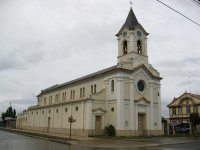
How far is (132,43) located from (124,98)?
9.01 m

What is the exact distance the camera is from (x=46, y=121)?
5531 cm

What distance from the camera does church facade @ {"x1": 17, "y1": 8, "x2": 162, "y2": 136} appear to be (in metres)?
39.3

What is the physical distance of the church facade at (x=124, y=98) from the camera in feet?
129

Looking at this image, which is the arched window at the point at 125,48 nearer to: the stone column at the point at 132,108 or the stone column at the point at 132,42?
the stone column at the point at 132,42

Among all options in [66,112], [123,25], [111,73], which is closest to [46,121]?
[66,112]

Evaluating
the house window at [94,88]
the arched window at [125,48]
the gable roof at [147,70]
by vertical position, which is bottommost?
the house window at [94,88]

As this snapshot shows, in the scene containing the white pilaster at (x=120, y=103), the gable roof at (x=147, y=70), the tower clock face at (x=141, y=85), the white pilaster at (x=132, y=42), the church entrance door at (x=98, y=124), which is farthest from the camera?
the white pilaster at (x=132, y=42)

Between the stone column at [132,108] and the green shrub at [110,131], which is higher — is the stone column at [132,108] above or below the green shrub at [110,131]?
above

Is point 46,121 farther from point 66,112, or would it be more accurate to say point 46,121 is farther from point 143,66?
point 143,66

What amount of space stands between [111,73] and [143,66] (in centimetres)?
555

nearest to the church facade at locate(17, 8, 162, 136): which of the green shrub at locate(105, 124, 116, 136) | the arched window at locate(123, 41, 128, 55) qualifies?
the arched window at locate(123, 41, 128, 55)

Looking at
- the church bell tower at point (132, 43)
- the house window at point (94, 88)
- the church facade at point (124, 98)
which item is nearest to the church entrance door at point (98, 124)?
Result: the church facade at point (124, 98)

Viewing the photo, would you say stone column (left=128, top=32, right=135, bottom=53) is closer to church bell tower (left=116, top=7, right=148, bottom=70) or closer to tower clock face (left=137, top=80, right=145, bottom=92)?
church bell tower (left=116, top=7, right=148, bottom=70)

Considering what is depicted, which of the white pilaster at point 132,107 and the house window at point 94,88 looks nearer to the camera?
the white pilaster at point 132,107
